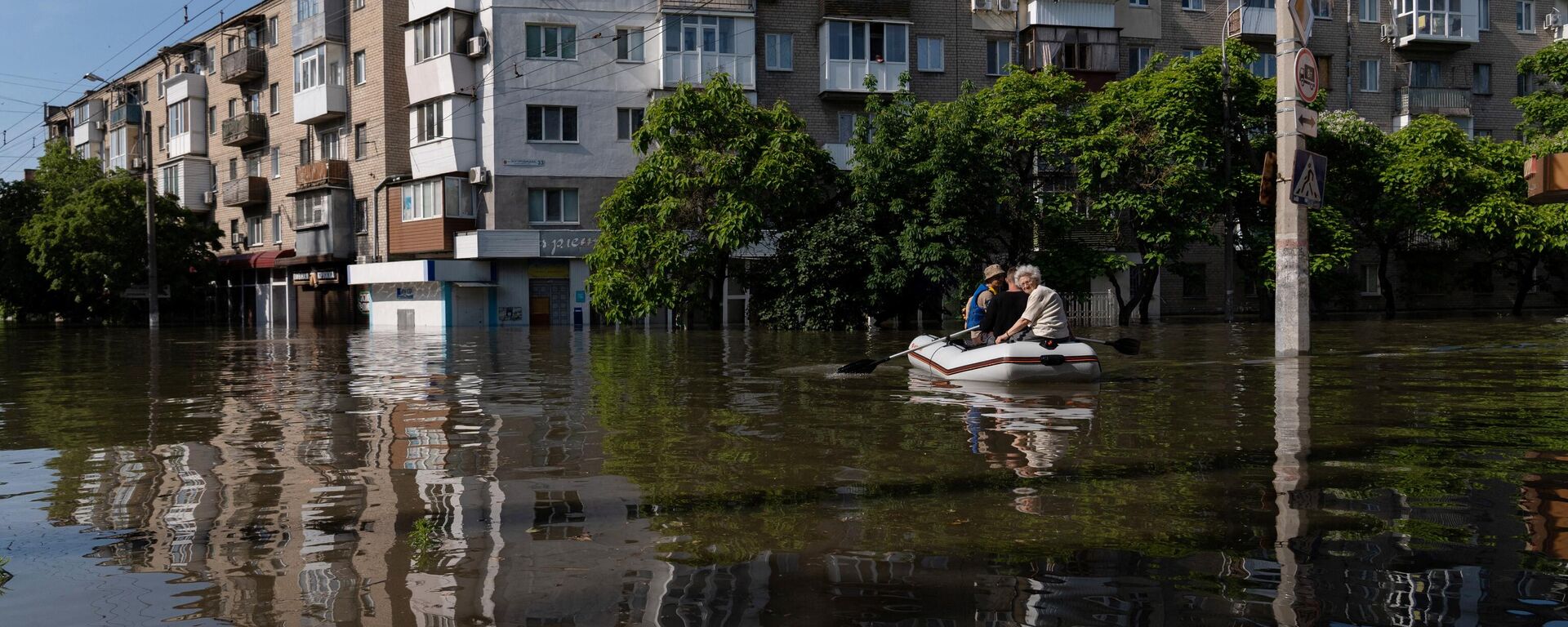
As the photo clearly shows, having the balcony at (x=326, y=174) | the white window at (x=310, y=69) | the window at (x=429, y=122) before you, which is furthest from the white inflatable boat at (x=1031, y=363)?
the white window at (x=310, y=69)

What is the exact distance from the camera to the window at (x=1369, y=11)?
53406 mm

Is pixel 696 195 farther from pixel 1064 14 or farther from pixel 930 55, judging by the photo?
pixel 1064 14

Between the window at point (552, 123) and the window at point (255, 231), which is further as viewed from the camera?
the window at point (255, 231)

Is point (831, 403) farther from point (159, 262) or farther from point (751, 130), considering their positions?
point (159, 262)

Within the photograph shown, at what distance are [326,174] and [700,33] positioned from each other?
17653 mm

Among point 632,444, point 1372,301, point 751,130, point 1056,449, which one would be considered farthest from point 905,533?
point 1372,301

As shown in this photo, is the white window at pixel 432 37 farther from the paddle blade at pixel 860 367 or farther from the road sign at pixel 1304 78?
Result: the road sign at pixel 1304 78

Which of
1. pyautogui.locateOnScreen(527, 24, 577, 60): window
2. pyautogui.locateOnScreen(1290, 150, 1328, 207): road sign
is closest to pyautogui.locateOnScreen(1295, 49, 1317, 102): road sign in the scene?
pyautogui.locateOnScreen(1290, 150, 1328, 207): road sign

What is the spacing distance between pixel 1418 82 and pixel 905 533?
5697cm

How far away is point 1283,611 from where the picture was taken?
4266 millimetres

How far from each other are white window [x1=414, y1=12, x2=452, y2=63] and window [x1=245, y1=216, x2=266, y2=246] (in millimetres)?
16754

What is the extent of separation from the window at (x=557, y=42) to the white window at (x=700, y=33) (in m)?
0.43

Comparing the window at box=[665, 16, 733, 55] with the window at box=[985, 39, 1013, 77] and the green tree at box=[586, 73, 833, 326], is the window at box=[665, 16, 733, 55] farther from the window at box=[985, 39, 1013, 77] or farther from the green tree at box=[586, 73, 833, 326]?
the window at box=[985, 39, 1013, 77]

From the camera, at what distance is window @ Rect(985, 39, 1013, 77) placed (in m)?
49.4
